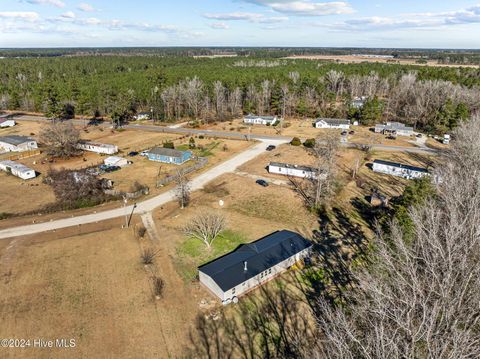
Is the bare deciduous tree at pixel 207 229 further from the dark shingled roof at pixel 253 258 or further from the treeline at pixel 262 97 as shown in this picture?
the treeline at pixel 262 97

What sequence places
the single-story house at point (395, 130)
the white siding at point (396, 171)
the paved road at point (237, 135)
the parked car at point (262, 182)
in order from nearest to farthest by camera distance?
the parked car at point (262, 182) < the white siding at point (396, 171) < the paved road at point (237, 135) < the single-story house at point (395, 130)

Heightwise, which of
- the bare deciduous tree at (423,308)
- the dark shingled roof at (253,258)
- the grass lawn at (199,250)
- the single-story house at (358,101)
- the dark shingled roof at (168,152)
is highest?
the bare deciduous tree at (423,308)

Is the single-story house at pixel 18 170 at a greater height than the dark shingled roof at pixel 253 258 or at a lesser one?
lesser

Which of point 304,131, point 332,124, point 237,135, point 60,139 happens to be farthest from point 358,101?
point 60,139

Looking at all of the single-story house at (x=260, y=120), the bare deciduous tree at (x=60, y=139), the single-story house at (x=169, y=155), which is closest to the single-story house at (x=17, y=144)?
the bare deciduous tree at (x=60, y=139)

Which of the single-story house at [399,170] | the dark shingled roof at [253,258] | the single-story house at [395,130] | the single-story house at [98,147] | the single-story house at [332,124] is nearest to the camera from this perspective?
the dark shingled roof at [253,258]

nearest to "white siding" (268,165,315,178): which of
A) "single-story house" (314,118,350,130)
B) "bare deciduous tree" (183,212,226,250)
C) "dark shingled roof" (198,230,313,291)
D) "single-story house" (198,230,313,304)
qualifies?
"dark shingled roof" (198,230,313,291)
